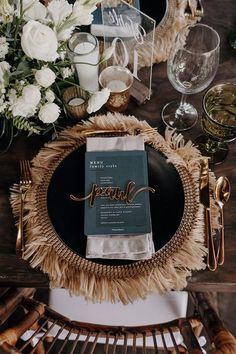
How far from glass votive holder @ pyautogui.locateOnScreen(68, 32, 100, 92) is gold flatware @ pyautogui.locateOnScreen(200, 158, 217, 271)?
29 centimetres

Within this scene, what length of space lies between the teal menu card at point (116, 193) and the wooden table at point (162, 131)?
5.2 inches

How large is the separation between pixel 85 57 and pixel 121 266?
0.42 m

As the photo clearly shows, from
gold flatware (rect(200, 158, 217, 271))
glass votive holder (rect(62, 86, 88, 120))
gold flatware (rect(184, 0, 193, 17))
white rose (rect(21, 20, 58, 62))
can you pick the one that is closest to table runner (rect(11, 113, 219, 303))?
gold flatware (rect(200, 158, 217, 271))

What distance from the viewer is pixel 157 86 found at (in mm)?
984

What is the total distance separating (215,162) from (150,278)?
11.4 inches

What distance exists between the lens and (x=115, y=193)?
0.82 meters

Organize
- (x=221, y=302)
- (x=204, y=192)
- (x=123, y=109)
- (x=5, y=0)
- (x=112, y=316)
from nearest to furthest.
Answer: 1. (x=5, y=0)
2. (x=204, y=192)
3. (x=123, y=109)
4. (x=112, y=316)
5. (x=221, y=302)

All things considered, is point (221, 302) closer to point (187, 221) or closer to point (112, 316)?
point (112, 316)

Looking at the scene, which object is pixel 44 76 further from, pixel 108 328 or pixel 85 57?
pixel 108 328

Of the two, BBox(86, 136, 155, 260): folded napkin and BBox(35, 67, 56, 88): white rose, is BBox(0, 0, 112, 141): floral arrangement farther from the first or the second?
BBox(86, 136, 155, 260): folded napkin

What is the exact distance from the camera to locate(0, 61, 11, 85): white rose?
77 cm

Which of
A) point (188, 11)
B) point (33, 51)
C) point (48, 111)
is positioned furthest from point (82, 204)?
point (188, 11)

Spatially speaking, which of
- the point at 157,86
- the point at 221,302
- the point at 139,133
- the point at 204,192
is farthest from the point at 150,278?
the point at 221,302

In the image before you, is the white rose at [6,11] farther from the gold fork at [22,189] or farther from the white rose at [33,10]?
the gold fork at [22,189]
